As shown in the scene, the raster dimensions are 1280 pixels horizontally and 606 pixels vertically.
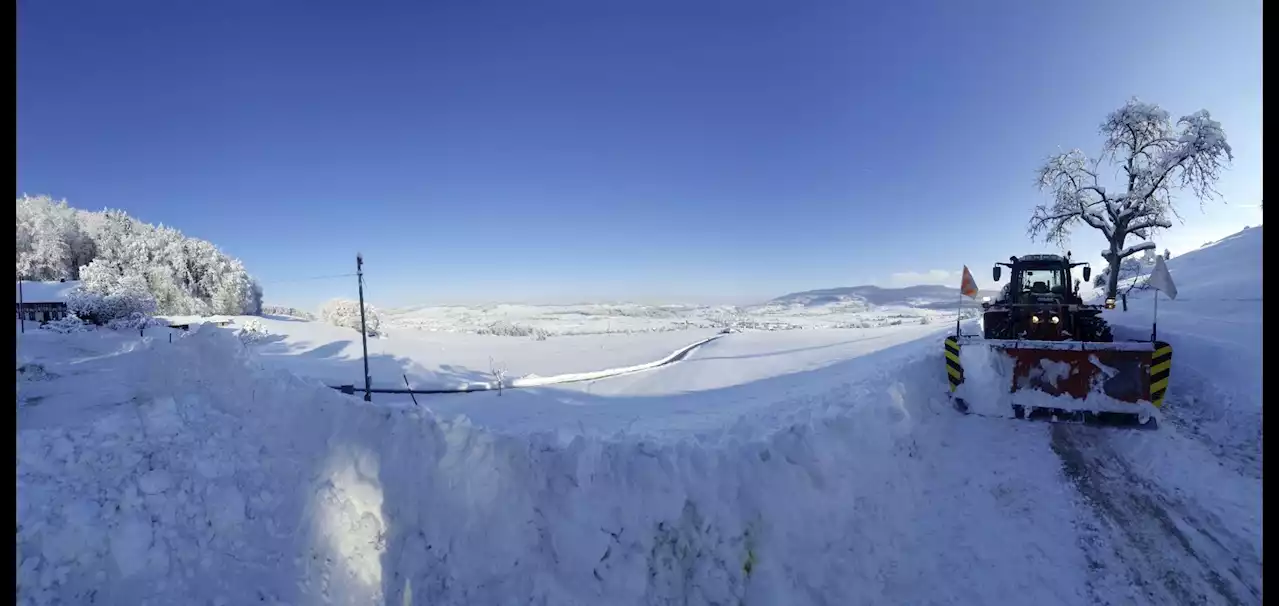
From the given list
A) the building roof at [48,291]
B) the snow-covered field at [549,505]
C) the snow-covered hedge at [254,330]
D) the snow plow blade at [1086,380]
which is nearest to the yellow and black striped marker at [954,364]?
the snow plow blade at [1086,380]

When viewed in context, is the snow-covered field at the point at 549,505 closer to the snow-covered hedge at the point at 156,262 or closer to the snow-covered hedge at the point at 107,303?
the snow-covered hedge at the point at 107,303

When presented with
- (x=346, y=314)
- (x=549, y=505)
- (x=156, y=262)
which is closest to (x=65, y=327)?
(x=549, y=505)

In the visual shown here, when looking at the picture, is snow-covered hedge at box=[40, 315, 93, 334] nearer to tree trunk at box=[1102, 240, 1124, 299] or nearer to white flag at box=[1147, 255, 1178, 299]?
white flag at box=[1147, 255, 1178, 299]

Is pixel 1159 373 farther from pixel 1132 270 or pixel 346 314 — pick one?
pixel 346 314

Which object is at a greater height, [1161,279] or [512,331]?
[1161,279]

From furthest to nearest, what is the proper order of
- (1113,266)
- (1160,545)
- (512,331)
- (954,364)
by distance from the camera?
1. (512,331)
2. (1113,266)
3. (954,364)
4. (1160,545)

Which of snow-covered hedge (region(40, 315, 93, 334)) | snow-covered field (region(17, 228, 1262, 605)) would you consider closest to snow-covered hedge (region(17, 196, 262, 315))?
snow-covered hedge (region(40, 315, 93, 334))
